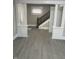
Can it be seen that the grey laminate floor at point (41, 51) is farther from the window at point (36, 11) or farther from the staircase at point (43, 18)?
the window at point (36, 11)

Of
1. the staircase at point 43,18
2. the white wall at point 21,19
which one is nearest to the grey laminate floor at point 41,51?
the white wall at point 21,19

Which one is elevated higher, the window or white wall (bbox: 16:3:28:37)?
the window

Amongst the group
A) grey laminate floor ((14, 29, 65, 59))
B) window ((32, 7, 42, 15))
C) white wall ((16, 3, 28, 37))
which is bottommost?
grey laminate floor ((14, 29, 65, 59))

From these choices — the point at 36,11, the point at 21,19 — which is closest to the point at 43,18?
the point at 36,11

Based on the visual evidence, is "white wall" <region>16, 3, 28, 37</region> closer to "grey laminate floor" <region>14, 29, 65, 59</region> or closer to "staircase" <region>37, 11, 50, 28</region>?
"grey laminate floor" <region>14, 29, 65, 59</region>

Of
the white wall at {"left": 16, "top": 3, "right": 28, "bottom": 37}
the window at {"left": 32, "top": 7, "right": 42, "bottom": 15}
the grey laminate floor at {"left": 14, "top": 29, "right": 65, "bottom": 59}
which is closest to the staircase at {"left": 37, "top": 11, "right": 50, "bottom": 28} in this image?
the window at {"left": 32, "top": 7, "right": 42, "bottom": 15}

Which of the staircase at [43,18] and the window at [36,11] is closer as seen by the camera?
the staircase at [43,18]

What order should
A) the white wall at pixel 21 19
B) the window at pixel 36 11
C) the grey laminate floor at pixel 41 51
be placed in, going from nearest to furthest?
the grey laminate floor at pixel 41 51 < the white wall at pixel 21 19 < the window at pixel 36 11
